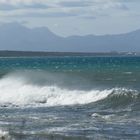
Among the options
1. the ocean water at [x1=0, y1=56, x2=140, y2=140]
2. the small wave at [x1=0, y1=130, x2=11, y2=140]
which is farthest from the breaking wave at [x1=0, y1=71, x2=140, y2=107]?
the small wave at [x1=0, y1=130, x2=11, y2=140]

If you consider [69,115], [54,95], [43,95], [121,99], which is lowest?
[43,95]

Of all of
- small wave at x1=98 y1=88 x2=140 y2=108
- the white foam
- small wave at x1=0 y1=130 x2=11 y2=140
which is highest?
small wave at x1=0 y1=130 x2=11 y2=140

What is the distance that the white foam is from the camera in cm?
4609

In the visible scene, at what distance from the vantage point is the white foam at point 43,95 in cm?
4609

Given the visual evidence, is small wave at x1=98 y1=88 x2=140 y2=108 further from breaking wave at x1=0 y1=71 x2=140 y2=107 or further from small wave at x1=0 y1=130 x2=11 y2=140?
small wave at x1=0 y1=130 x2=11 y2=140

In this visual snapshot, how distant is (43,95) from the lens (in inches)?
1987

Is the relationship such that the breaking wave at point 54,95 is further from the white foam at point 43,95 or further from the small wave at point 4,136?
the small wave at point 4,136

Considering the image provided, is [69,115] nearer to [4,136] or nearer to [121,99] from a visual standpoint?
[121,99]

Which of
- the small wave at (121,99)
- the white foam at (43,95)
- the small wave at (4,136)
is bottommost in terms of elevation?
the white foam at (43,95)

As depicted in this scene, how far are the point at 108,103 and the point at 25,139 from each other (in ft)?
57.4

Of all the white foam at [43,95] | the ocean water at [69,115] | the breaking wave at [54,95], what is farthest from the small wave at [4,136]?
the white foam at [43,95]

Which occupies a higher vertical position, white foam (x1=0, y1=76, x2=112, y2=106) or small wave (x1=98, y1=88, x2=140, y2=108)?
small wave (x1=98, y1=88, x2=140, y2=108)

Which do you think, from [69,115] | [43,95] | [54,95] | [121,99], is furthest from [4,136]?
[43,95]

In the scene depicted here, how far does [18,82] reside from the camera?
60062 millimetres
